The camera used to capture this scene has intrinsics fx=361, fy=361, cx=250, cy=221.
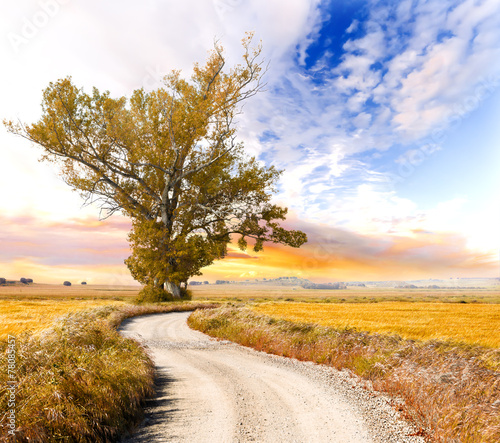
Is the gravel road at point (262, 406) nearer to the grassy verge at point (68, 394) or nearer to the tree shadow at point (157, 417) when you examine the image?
the tree shadow at point (157, 417)

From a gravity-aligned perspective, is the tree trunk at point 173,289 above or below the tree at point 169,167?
below

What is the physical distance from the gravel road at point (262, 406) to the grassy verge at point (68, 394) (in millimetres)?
546

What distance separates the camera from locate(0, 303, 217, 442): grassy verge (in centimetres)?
566

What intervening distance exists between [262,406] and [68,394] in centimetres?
431

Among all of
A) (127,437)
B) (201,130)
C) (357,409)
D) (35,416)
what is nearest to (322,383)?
(357,409)

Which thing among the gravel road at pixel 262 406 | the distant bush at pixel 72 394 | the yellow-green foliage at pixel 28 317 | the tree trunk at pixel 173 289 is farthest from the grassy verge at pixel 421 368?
the tree trunk at pixel 173 289

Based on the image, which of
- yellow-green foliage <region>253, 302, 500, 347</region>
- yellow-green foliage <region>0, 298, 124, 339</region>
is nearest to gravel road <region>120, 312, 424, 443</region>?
yellow-green foliage <region>0, 298, 124, 339</region>

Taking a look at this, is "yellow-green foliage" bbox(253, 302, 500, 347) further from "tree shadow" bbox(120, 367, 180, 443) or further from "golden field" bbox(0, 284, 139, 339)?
"golden field" bbox(0, 284, 139, 339)

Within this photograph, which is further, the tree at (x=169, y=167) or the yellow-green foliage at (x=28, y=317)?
the tree at (x=169, y=167)

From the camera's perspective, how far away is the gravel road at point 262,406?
700 centimetres

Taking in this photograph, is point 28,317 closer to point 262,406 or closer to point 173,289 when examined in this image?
point 262,406

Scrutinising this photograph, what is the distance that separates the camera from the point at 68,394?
6.48 meters

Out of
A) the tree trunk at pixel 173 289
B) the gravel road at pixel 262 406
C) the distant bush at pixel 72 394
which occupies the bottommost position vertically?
the gravel road at pixel 262 406

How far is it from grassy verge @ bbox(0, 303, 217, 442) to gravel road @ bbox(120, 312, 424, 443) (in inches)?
21.5
